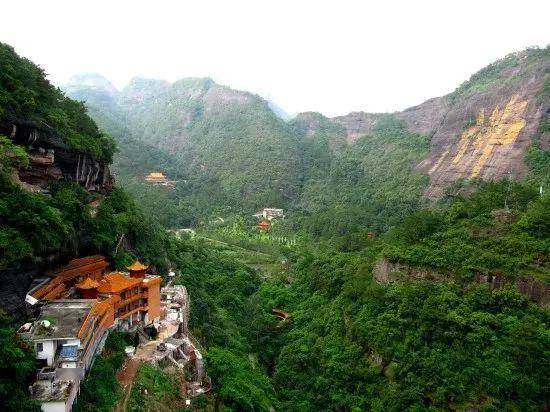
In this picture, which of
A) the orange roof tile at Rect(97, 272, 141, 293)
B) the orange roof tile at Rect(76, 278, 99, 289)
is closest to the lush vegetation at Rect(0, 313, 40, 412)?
the orange roof tile at Rect(76, 278, 99, 289)

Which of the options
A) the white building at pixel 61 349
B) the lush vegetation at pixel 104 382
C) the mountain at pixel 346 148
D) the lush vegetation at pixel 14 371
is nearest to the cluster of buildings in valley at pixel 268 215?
the mountain at pixel 346 148

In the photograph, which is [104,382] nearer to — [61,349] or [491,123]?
[61,349]

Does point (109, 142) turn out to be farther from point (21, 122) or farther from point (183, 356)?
point (183, 356)

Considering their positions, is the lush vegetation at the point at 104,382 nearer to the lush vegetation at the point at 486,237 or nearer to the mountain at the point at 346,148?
the lush vegetation at the point at 486,237

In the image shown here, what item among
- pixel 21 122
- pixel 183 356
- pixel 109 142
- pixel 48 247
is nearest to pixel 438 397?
pixel 183 356

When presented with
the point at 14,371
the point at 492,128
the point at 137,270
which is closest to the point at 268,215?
the point at 492,128

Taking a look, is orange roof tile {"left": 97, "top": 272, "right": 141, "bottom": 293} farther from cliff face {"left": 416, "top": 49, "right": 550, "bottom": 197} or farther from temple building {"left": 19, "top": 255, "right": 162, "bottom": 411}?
cliff face {"left": 416, "top": 49, "right": 550, "bottom": 197}
